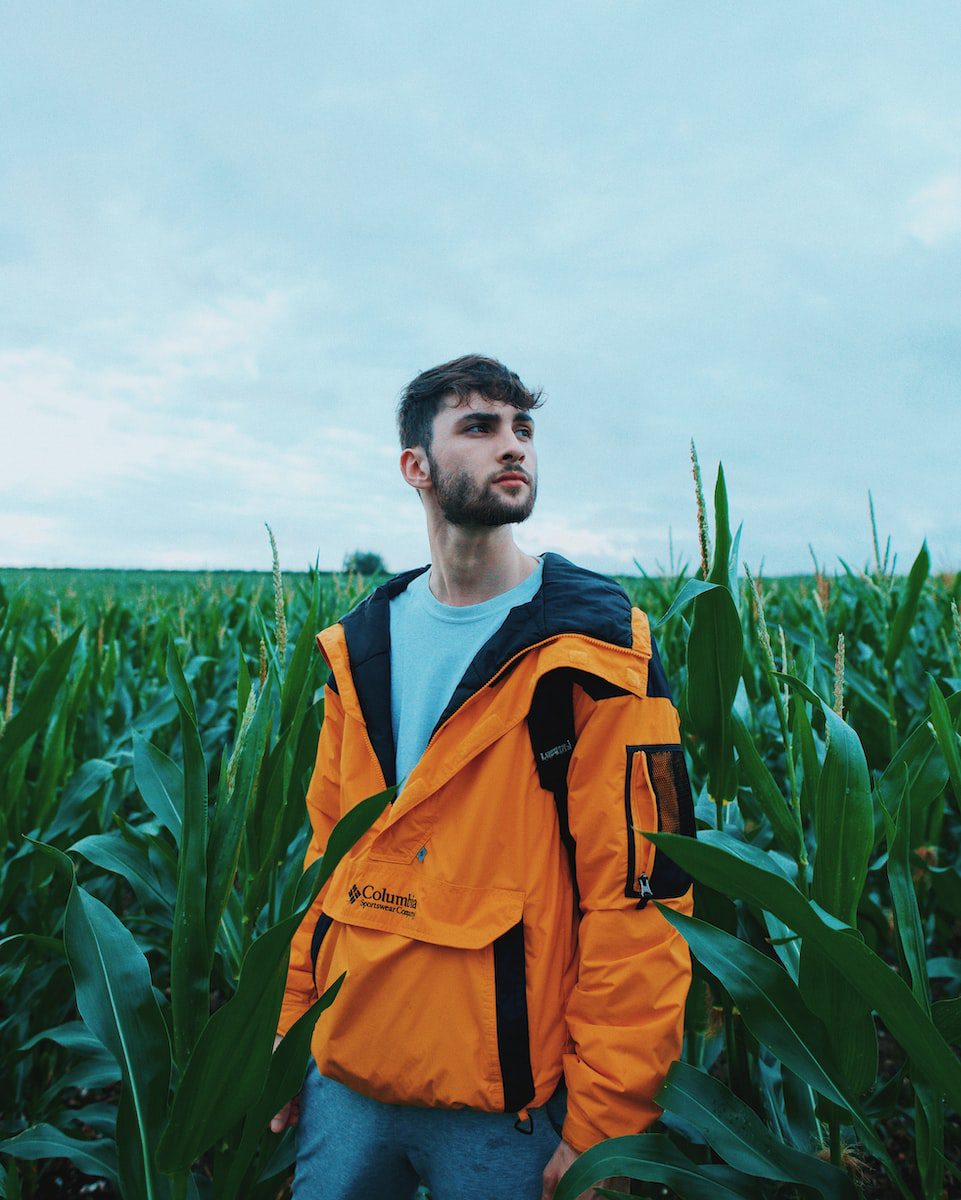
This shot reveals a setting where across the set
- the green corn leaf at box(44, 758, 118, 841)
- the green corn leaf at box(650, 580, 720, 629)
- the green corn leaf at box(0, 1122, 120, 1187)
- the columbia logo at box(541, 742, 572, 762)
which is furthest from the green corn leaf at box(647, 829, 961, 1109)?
the green corn leaf at box(44, 758, 118, 841)

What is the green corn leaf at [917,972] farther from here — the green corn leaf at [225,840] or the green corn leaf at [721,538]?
the green corn leaf at [225,840]

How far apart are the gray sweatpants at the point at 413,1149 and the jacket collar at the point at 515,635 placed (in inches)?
24.3

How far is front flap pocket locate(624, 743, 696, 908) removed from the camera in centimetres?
136

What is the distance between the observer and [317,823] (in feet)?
5.82

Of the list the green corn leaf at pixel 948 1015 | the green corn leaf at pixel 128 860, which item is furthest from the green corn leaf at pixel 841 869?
the green corn leaf at pixel 128 860

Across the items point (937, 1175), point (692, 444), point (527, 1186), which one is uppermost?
point (692, 444)

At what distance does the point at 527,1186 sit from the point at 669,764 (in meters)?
0.79

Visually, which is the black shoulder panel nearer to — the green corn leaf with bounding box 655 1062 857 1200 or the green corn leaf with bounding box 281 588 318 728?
the green corn leaf with bounding box 281 588 318 728

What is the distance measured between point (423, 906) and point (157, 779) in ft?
1.93

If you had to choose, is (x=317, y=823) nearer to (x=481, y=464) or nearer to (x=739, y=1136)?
(x=481, y=464)

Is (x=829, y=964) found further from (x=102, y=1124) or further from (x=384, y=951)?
(x=102, y=1124)

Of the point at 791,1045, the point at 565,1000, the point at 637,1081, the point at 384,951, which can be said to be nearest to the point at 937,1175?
the point at 791,1045

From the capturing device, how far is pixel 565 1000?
4.86 feet

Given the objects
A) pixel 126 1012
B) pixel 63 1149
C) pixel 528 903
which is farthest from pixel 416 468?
pixel 63 1149
